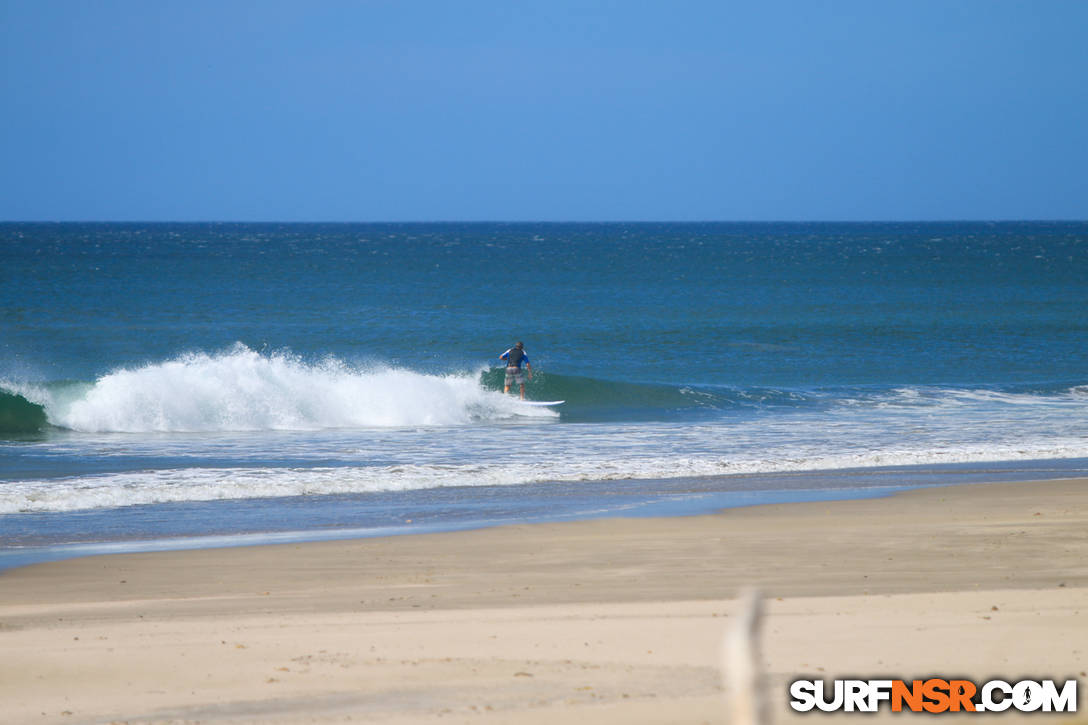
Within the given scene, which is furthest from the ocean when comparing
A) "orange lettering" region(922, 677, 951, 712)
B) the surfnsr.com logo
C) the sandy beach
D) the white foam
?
"orange lettering" region(922, 677, 951, 712)

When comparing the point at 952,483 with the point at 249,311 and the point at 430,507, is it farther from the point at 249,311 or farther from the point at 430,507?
the point at 249,311

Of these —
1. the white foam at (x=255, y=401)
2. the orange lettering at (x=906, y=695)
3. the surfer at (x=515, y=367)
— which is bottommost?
the orange lettering at (x=906, y=695)

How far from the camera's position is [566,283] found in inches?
2552

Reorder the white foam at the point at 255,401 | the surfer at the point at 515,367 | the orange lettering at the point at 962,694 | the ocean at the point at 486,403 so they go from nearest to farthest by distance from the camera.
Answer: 1. the orange lettering at the point at 962,694
2. the ocean at the point at 486,403
3. the white foam at the point at 255,401
4. the surfer at the point at 515,367

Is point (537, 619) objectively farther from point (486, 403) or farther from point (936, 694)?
point (486, 403)

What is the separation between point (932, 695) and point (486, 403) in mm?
19056

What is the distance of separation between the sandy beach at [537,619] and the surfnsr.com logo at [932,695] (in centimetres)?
10

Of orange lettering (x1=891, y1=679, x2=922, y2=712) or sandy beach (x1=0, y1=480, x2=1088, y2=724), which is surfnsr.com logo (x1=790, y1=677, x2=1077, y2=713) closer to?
orange lettering (x1=891, y1=679, x2=922, y2=712)

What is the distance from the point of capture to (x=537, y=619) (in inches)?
297

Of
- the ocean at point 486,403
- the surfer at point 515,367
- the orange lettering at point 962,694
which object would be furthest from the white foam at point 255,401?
the orange lettering at point 962,694

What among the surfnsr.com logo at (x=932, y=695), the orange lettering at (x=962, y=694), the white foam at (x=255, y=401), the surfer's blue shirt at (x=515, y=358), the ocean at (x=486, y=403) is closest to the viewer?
the surfnsr.com logo at (x=932, y=695)

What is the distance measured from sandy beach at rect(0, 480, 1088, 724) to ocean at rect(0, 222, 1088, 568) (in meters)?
1.76

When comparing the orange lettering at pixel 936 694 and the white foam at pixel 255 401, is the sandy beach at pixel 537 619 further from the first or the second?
the white foam at pixel 255 401

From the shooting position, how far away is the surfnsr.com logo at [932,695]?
520cm
